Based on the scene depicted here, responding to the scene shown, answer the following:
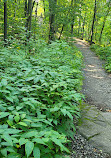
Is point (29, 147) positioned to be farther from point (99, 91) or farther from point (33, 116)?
point (99, 91)

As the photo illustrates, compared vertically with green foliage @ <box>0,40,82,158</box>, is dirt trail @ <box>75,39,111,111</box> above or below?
below

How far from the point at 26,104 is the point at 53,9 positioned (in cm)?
1203

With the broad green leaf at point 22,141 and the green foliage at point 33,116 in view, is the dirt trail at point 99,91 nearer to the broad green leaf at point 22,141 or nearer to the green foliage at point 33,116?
the green foliage at point 33,116

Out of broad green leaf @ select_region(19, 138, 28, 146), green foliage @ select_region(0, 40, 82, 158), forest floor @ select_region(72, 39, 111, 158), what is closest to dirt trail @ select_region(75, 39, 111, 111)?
forest floor @ select_region(72, 39, 111, 158)

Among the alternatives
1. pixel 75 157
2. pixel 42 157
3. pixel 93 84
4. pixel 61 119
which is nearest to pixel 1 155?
pixel 42 157

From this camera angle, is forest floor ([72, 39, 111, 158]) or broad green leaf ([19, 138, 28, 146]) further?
forest floor ([72, 39, 111, 158])

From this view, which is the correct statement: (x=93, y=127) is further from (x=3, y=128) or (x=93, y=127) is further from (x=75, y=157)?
(x=3, y=128)

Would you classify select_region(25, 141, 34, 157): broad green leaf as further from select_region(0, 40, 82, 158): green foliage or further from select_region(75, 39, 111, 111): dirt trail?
select_region(75, 39, 111, 111): dirt trail

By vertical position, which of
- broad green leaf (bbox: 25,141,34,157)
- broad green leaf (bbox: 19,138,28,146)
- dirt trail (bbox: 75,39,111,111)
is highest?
broad green leaf (bbox: 19,138,28,146)

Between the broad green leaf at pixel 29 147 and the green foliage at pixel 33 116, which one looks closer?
the broad green leaf at pixel 29 147

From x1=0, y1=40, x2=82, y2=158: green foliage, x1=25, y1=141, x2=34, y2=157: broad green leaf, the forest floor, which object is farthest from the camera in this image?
the forest floor

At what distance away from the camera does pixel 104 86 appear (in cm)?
811

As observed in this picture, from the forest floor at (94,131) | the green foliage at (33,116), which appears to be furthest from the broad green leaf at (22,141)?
the forest floor at (94,131)

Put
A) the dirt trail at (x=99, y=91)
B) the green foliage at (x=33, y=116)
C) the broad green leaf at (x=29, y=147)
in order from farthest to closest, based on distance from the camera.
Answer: the dirt trail at (x=99, y=91) → the green foliage at (x=33, y=116) → the broad green leaf at (x=29, y=147)
